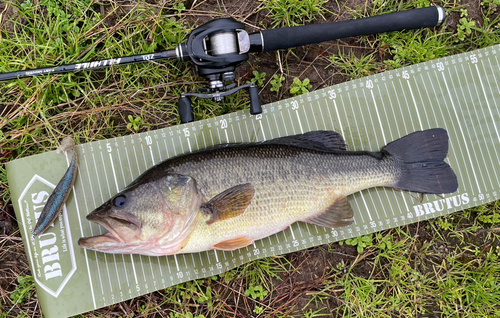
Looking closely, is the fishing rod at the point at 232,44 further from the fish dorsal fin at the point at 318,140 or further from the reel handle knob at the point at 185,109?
the fish dorsal fin at the point at 318,140

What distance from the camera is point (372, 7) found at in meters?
3.58

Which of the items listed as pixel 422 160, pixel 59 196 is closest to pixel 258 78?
pixel 422 160

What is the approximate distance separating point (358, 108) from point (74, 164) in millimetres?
2884

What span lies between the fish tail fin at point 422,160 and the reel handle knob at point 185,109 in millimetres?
1922

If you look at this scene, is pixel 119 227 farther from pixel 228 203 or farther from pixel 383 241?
pixel 383 241

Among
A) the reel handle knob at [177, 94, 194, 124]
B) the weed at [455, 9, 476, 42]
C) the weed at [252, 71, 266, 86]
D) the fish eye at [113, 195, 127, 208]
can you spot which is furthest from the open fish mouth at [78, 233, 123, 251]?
the weed at [455, 9, 476, 42]

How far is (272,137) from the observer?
3.38 metres

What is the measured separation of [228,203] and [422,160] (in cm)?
194

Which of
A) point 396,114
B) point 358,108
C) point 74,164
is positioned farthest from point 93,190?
point 396,114

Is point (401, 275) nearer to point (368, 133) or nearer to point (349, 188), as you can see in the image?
point (349, 188)

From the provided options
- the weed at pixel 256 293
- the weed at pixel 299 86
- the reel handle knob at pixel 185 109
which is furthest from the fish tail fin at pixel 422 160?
the reel handle knob at pixel 185 109

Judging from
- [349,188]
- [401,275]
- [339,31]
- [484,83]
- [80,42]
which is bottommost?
[401,275]

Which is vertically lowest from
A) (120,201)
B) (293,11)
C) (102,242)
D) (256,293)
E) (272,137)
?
(256,293)

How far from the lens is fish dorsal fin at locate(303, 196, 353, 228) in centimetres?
308
